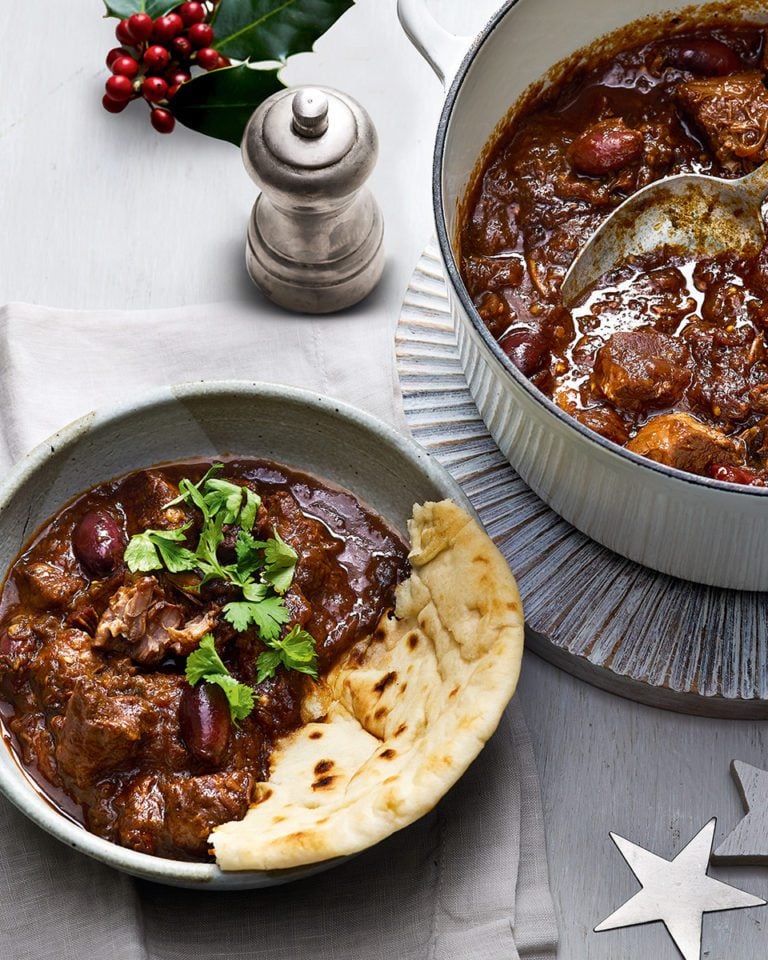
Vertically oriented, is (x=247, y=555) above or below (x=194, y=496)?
below

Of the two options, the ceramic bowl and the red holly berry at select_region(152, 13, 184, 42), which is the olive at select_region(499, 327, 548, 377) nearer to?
the ceramic bowl

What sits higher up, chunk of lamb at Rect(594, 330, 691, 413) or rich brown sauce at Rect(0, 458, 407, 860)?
chunk of lamb at Rect(594, 330, 691, 413)

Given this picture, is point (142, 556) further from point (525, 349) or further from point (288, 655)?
point (525, 349)

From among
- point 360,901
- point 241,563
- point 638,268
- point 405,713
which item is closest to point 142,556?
point 241,563

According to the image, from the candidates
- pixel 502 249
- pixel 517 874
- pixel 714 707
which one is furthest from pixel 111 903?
pixel 502 249

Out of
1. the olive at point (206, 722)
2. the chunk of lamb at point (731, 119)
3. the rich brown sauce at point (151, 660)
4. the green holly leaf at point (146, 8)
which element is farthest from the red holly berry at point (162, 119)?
the olive at point (206, 722)

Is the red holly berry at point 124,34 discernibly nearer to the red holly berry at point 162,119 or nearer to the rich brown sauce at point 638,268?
the red holly berry at point 162,119

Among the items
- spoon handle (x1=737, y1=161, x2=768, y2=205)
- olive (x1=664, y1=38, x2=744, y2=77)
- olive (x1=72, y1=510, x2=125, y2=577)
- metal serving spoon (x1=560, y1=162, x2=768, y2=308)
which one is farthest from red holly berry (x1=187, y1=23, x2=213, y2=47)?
spoon handle (x1=737, y1=161, x2=768, y2=205)
